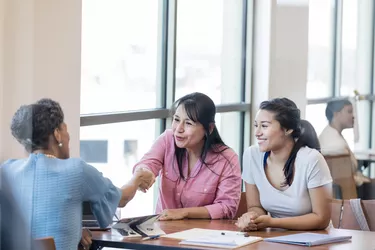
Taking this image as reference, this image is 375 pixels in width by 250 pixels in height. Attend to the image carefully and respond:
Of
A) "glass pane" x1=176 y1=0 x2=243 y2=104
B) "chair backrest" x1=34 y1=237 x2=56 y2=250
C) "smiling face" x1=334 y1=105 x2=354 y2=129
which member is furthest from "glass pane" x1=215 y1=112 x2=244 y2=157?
"chair backrest" x1=34 y1=237 x2=56 y2=250

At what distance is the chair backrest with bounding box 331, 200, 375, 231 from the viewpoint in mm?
3852

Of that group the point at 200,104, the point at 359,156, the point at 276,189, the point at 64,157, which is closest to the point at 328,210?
the point at 276,189

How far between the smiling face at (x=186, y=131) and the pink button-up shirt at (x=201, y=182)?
0.09 meters

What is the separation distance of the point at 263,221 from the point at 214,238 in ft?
1.24

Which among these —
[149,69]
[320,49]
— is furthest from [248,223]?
[320,49]

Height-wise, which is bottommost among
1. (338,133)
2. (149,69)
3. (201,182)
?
(201,182)

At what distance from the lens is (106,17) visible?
4582mm

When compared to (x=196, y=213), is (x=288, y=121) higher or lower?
higher

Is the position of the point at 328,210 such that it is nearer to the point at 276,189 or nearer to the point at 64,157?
the point at 276,189

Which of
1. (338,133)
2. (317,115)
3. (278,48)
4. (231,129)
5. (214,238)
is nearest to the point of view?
(214,238)

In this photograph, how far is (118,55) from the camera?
475 cm

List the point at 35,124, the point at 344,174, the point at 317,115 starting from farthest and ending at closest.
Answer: the point at 317,115 → the point at 344,174 → the point at 35,124

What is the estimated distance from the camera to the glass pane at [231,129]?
638cm

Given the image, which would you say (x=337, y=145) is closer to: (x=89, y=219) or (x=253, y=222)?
(x=253, y=222)
